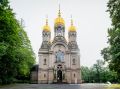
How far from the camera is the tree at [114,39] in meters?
21.8

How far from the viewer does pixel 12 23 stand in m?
31.0

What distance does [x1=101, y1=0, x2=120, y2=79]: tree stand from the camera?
21828mm

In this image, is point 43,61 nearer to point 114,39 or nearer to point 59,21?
point 59,21

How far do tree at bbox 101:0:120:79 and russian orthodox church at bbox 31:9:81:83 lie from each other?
121 ft

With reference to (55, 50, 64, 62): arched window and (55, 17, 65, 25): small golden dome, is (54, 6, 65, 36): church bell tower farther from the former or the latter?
(55, 50, 64, 62): arched window

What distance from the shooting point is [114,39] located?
22.2 m

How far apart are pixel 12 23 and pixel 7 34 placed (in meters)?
1.58

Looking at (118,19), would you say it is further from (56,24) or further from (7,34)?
(56,24)

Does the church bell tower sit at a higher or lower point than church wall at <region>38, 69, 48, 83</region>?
higher

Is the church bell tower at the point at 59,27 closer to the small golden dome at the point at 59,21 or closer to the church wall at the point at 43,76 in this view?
the small golden dome at the point at 59,21

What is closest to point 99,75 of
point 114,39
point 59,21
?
point 59,21

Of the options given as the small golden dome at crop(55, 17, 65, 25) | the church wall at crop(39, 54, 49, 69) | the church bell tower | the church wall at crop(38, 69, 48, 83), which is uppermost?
the small golden dome at crop(55, 17, 65, 25)

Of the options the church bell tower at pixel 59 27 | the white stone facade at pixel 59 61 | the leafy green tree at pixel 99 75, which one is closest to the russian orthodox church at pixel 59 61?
the white stone facade at pixel 59 61

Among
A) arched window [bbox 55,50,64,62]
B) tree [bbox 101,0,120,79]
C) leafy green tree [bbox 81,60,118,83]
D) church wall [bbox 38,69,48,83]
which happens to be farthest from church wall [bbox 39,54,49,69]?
tree [bbox 101,0,120,79]
